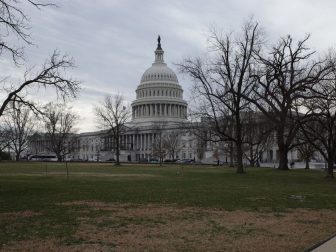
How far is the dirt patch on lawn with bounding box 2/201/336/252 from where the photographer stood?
1061 cm

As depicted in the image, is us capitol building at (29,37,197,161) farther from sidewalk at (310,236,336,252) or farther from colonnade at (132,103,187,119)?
sidewalk at (310,236,336,252)

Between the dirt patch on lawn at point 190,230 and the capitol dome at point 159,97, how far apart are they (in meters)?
155

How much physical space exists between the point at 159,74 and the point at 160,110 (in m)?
13.0

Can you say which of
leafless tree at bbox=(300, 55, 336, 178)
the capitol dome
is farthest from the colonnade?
leafless tree at bbox=(300, 55, 336, 178)

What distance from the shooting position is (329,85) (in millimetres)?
41031

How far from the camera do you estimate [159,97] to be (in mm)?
171250

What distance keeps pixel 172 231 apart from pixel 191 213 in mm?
3539

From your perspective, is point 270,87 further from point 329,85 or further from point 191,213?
point 191,213

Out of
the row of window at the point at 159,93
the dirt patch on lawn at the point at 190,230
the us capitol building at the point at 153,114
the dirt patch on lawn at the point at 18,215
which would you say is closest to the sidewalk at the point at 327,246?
the dirt patch on lawn at the point at 190,230

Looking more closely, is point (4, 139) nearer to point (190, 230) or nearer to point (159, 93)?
point (159, 93)

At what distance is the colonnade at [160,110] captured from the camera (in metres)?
174

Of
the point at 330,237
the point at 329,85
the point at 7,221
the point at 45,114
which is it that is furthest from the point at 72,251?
the point at 329,85

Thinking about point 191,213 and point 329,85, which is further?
point 329,85

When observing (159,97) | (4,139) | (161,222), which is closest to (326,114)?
(161,222)
